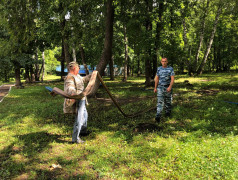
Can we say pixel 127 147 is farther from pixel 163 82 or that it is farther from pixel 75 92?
pixel 163 82

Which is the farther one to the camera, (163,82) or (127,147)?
(163,82)

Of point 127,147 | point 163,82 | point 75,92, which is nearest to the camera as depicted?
point 75,92

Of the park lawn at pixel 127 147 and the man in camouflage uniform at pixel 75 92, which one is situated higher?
the man in camouflage uniform at pixel 75 92

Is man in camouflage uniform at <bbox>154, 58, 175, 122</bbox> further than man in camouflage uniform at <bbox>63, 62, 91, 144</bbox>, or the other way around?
man in camouflage uniform at <bbox>154, 58, 175, 122</bbox>

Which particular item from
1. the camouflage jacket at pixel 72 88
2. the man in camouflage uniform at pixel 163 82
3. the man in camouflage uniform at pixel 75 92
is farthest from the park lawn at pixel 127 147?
the camouflage jacket at pixel 72 88

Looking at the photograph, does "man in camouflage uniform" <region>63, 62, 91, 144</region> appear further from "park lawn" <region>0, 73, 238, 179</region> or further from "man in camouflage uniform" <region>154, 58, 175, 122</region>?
"man in camouflage uniform" <region>154, 58, 175, 122</region>

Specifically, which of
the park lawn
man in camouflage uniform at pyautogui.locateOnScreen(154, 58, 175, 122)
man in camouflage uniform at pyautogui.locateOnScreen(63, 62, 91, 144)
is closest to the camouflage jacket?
man in camouflage uniform at pyautogui.locateOnScreen(63, 62, 91, 144)

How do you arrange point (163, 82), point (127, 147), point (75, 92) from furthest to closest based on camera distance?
point (163, 82)
point (127, 147)
point (75, 92)

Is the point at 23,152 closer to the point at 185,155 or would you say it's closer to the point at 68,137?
the point at 68,137

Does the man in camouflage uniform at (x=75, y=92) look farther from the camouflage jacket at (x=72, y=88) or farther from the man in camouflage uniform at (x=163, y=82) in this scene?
the man in camouflage uniform at (x=163, y=82)

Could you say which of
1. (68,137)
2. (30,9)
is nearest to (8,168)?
(68,137)

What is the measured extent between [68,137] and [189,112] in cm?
526

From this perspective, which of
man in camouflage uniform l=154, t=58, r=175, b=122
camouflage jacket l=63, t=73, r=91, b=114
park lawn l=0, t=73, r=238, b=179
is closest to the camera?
park lawn l=0, t=73, r=238, b=179

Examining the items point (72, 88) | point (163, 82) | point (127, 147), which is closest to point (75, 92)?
point (72, 88)
